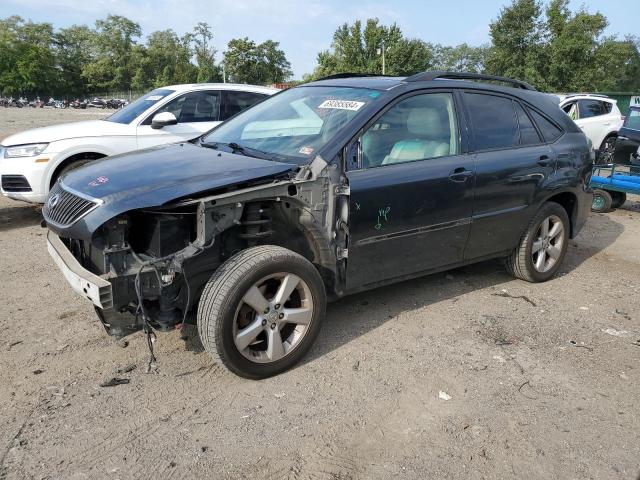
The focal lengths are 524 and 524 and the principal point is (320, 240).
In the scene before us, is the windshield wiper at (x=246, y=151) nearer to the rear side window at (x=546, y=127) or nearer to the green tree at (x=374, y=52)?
the rear side window at (x=546, y=127)

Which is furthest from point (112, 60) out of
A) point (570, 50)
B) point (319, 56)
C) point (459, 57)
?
point (570, 50)

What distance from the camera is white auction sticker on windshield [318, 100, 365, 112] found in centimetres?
371

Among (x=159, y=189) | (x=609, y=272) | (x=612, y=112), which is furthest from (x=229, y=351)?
(x=612, y=112)

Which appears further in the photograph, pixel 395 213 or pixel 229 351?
pixel 395 213

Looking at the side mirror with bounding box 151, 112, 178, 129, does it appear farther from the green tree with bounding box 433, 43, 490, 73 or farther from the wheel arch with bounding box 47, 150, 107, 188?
the green tree with bounding box 433, 43, 490, 73

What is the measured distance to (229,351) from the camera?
3025 millimetres

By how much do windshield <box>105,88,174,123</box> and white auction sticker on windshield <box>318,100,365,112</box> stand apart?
4.17 m

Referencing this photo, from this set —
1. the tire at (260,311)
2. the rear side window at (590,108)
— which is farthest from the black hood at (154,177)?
the rear side window at (590,108)

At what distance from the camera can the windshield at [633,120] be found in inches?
349

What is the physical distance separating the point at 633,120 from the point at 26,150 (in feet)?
30.8

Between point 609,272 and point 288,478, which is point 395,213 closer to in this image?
point 288,478

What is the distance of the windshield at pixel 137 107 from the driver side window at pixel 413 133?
4.61 metres

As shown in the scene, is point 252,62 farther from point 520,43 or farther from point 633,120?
point 633,120

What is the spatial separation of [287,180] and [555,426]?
6.84 ft
